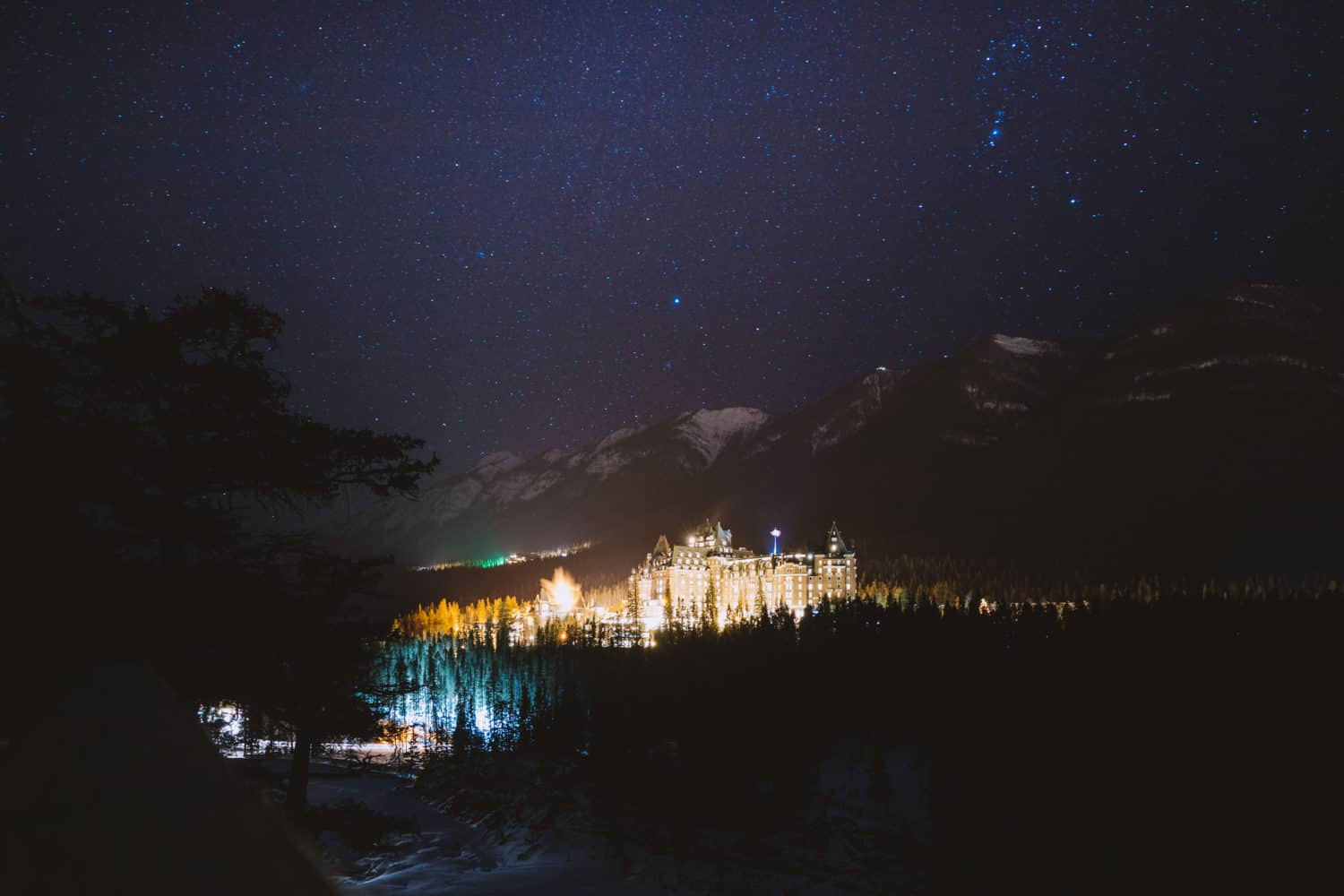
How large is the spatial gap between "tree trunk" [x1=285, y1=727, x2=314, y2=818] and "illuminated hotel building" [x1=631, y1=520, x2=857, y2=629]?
489 feet

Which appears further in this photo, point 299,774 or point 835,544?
point 835,544

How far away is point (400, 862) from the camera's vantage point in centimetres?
5991

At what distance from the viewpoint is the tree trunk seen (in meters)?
14.5

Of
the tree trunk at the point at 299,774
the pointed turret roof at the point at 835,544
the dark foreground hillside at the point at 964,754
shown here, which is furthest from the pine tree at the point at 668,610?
the tree trunk at the point at 299,774

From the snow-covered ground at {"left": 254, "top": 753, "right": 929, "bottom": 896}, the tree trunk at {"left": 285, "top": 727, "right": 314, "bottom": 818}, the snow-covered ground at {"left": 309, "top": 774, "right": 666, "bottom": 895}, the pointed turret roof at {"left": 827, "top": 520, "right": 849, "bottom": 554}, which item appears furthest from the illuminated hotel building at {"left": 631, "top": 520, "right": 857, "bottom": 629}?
the tree trunk at {"left": 285, "top": 727, "right": 314, "bottom": 818}

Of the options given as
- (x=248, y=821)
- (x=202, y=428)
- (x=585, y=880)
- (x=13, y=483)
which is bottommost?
(x=585, y=880)

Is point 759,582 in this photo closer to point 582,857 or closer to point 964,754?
point 964,754

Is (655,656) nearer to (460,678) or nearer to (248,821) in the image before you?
(460,678)

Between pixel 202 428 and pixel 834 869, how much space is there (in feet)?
205

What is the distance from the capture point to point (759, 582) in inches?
6939

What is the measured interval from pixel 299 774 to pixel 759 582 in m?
166

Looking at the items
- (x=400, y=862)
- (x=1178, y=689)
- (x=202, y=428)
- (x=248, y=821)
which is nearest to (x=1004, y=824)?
(x=1178, y=689)

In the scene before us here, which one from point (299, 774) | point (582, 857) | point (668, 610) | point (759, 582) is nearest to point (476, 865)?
point (582, 857)

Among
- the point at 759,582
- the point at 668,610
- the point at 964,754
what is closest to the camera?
→ the point at 964,754
